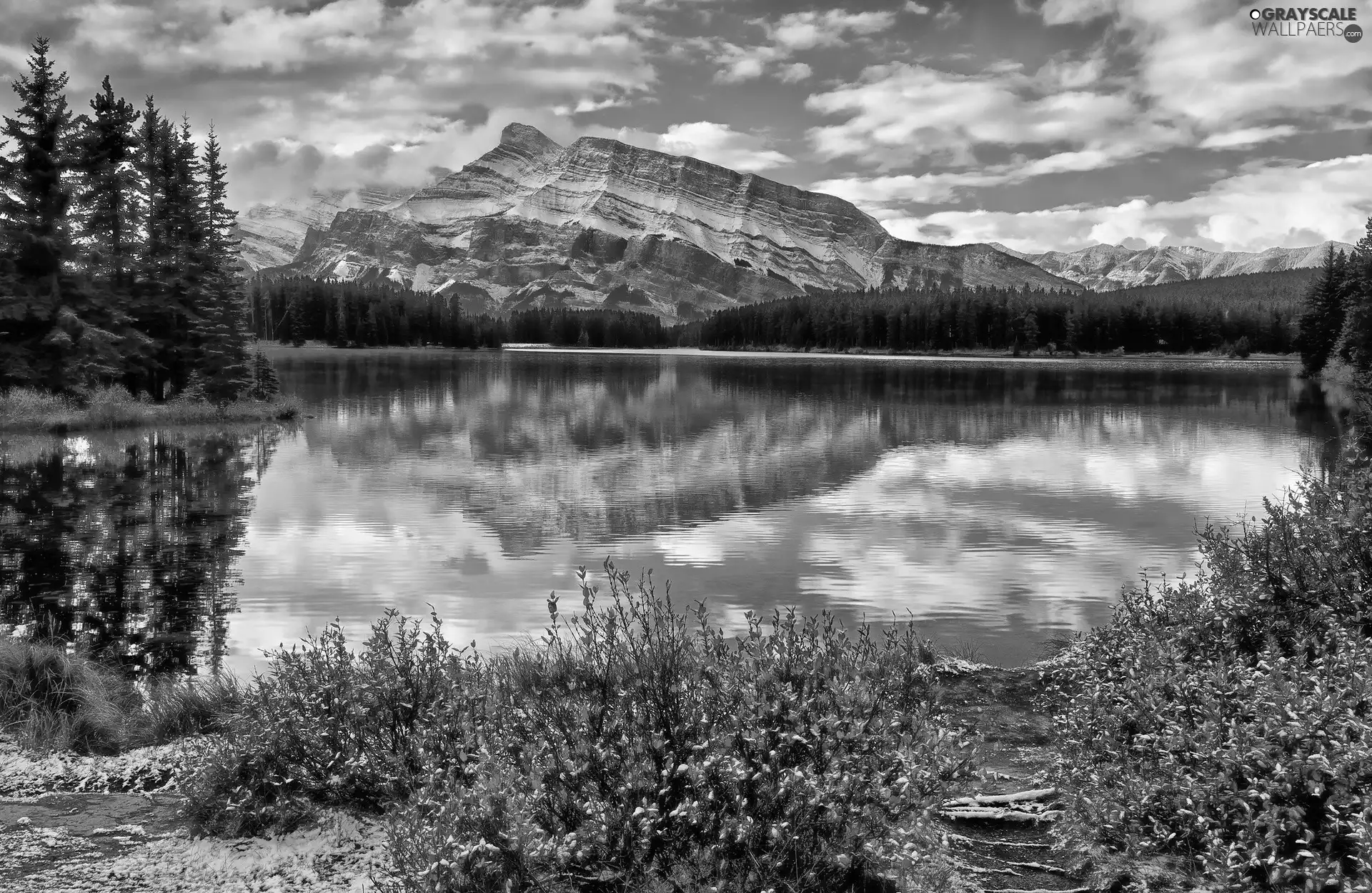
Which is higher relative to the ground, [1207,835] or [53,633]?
[1207,835]

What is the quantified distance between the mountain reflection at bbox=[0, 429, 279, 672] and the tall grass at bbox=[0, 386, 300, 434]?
4742mm

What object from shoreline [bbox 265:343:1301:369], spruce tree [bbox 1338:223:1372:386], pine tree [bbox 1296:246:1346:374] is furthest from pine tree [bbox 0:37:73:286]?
shoreline [bbox 265:343:1301:369]

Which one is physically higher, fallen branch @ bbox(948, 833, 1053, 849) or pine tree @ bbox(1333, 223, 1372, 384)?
pine tree @ bbox(1333, 223, 1372, 384)

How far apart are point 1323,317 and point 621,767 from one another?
10942 cm

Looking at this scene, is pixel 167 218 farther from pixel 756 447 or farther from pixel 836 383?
pixel 836 383

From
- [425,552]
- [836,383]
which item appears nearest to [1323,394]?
[836,383]

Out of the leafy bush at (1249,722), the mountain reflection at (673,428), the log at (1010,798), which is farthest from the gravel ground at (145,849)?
the mountain reflection at (673,428)

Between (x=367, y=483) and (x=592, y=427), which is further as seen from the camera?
(x=592, y=427)

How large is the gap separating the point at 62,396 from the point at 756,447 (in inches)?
1177

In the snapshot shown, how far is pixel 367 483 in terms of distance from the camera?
2788cm

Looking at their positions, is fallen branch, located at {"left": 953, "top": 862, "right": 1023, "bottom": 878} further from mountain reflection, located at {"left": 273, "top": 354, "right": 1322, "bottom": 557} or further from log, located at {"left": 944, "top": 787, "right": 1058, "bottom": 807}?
mountain reflection, located at {"left": 273, "top": 354, "right": 1322, "bottom": 557}

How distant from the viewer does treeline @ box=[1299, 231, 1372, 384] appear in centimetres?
7338

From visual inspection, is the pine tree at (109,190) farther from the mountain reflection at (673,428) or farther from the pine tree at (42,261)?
the mountain reflection at (673,428)

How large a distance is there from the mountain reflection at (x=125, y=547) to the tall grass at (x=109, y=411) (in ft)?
15.6
